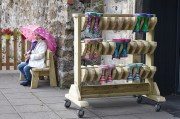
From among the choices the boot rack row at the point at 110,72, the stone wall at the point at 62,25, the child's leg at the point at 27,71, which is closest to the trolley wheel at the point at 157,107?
the boot rack row at the point at 110,72

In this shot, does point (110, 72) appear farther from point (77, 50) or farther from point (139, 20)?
point (139, 20)

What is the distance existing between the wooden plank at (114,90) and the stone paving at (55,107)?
0.81 feet

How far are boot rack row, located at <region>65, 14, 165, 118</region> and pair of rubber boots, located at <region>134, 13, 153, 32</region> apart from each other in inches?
1.4

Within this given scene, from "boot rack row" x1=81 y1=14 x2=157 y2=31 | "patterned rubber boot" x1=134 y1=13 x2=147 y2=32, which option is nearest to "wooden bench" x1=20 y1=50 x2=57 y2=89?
"boot rack row" x1=81 y1=14 x2=157 y2=31

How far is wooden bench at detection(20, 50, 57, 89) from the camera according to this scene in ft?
24.7

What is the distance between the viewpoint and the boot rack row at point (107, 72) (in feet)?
18.3

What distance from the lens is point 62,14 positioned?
769cm

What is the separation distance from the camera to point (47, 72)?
770 cm

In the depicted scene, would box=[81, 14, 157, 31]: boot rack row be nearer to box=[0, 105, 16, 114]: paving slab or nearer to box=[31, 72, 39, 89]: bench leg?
box=[0, 105, 16, 114]: paving slab

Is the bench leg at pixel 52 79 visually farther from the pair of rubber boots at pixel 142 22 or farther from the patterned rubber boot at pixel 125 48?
the pair of rubber boots at pixel 142 22

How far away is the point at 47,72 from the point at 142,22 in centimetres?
258

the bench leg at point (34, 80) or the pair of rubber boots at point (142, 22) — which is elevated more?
the pair of rubber boots at point (142, 22)

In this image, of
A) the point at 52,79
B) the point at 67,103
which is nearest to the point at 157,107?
the point at 67,103

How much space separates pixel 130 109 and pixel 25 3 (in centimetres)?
619
